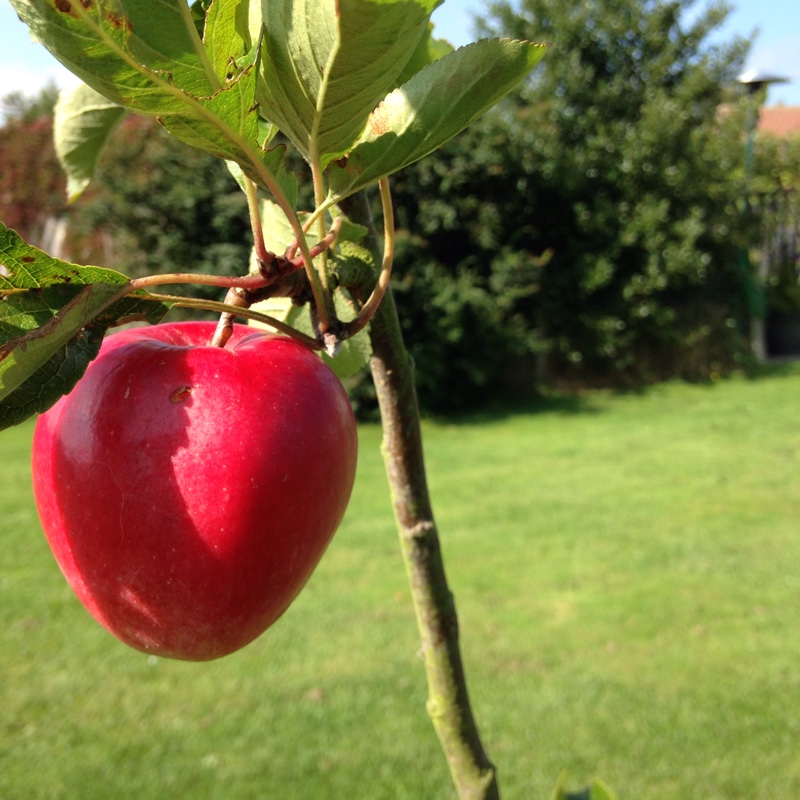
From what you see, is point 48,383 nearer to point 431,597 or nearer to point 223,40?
point 223,40

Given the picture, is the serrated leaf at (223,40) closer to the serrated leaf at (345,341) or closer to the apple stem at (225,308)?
the apple stem at (225,308)

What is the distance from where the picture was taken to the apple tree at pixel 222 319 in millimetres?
407

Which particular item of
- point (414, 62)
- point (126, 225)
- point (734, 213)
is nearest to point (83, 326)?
point (414, 62)

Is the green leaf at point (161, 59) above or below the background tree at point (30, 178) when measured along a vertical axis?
below

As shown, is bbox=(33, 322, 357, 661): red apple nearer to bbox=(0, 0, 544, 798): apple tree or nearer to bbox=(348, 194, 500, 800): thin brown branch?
bbox=(0, 0, 544, 798): apple tree

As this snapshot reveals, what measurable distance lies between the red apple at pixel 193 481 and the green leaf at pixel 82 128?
39cm

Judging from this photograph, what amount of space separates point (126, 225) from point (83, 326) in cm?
725

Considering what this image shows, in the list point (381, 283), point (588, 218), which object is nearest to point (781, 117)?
point (588, 218)

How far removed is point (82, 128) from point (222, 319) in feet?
1.34

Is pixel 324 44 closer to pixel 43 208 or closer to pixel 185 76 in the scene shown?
pixel 185 76

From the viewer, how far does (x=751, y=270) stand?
9.37 metres

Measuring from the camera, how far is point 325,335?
1.64 feet

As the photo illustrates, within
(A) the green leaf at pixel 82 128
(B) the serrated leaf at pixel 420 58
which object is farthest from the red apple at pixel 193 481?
(A) the green leaf at pixel 82 128

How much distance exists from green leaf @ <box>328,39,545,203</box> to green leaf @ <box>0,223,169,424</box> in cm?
15
